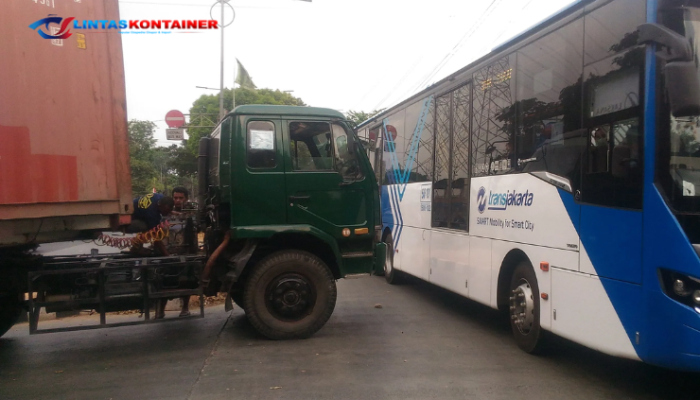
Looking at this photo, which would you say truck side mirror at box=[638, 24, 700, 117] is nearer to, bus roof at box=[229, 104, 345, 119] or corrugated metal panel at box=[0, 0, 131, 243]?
bus roof at box=[229, 104, 345, 119]

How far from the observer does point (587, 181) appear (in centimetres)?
460

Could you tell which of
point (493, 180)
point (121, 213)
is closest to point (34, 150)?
point (121, 213)

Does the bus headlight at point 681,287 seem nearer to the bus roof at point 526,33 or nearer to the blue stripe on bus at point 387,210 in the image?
the bus roof at point 526,33

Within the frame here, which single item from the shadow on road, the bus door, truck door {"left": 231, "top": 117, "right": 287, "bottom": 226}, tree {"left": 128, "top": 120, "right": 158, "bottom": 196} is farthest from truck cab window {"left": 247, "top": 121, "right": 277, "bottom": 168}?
tree {"left": 128, "top": 120, "right": 158, "bottom": 196}

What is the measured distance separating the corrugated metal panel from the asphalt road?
167cm

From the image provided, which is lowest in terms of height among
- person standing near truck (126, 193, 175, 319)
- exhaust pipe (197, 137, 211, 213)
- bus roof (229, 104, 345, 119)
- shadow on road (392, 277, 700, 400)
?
shadow on road (392, 277, 700, 400)

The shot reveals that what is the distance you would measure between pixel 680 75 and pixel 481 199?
3109mm

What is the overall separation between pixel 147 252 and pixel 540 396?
474 cm

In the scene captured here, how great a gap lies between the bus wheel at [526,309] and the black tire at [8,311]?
5.51m

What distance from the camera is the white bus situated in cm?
380

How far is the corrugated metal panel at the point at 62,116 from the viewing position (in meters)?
4.66

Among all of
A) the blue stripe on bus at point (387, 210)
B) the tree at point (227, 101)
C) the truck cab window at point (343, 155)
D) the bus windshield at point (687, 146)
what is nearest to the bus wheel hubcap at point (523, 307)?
the bus windshield at point (687, 146)

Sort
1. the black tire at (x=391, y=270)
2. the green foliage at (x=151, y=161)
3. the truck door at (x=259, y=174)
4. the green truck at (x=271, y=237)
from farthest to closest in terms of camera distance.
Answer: the green foliage at (x=151, y=161) → the black tire at (x=391, y=270) → the truck door at (x=259, y=174) → the green truck at (x=271, y=237)

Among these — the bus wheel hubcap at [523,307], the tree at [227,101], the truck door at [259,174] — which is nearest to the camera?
the bus wheel hubcap at [523,307]
